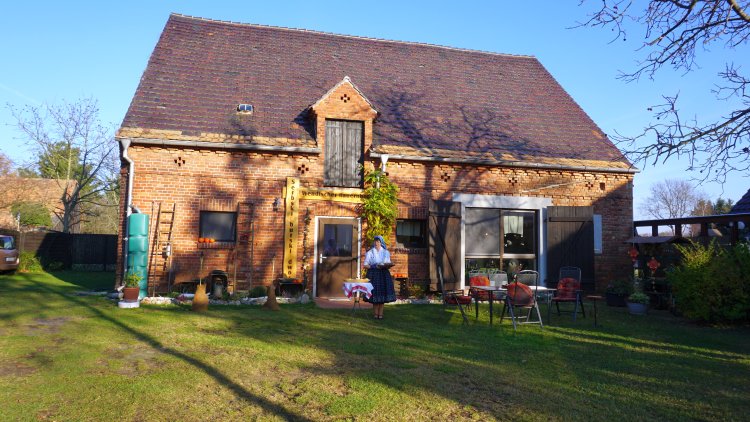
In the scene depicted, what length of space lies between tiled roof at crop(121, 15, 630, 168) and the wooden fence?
36.6 feet

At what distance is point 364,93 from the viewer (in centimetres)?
1450

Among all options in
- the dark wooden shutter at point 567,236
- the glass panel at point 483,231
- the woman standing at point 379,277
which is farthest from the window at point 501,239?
the woman standing at point 379,277

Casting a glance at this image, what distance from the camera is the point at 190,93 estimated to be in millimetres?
13031

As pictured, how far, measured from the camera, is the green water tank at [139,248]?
10.8 metres

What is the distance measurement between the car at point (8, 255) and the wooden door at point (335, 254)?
11.9 metres

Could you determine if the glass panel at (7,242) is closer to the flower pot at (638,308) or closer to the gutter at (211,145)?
the gutter at (211,145)

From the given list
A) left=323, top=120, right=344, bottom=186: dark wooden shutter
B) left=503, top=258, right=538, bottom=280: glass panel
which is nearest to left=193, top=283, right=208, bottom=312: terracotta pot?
left=323, top=120, right=344, bottom=186: dark wooden shutter

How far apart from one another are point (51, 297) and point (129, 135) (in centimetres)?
394

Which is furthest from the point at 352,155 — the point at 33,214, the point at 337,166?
the point at 33,214

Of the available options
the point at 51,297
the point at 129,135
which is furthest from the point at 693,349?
the point at 51,297

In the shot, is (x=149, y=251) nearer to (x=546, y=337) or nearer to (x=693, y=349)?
(x=546, y=337)

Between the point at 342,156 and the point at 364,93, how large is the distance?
2722 millimetres

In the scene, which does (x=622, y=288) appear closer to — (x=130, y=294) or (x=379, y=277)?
(x=379, y=277)

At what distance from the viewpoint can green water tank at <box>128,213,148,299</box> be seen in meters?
10.8
